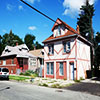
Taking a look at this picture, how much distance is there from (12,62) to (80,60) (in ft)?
58.0

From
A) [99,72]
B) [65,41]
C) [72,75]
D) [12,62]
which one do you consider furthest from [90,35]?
[12,62]

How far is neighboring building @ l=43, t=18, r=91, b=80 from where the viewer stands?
54.1ft

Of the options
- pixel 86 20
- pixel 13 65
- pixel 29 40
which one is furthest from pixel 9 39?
pixel 86 20

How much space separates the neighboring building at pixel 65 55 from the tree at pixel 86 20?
912 cm

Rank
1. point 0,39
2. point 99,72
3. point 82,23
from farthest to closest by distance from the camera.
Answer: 1. point 0,39
2. point 82,23
3. point 99,72

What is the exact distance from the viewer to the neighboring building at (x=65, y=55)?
16.5 m

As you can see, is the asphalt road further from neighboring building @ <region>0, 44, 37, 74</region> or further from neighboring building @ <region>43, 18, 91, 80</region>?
neighboring building @ <region>0, 44, 37, 74</region>

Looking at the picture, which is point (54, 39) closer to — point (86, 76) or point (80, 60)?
point (80, 60)

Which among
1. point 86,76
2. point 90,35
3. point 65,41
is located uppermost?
point 90,35

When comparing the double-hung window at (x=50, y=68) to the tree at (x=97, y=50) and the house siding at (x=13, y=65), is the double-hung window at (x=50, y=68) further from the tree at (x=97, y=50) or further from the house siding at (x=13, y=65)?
the tree at (x=97, y=50)

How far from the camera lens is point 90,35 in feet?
91.2

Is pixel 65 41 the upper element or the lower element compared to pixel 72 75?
upper

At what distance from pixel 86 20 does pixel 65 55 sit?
16462mm

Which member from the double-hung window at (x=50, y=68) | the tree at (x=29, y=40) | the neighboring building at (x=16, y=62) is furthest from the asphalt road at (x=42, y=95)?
the tree at (x=29, y=40)
